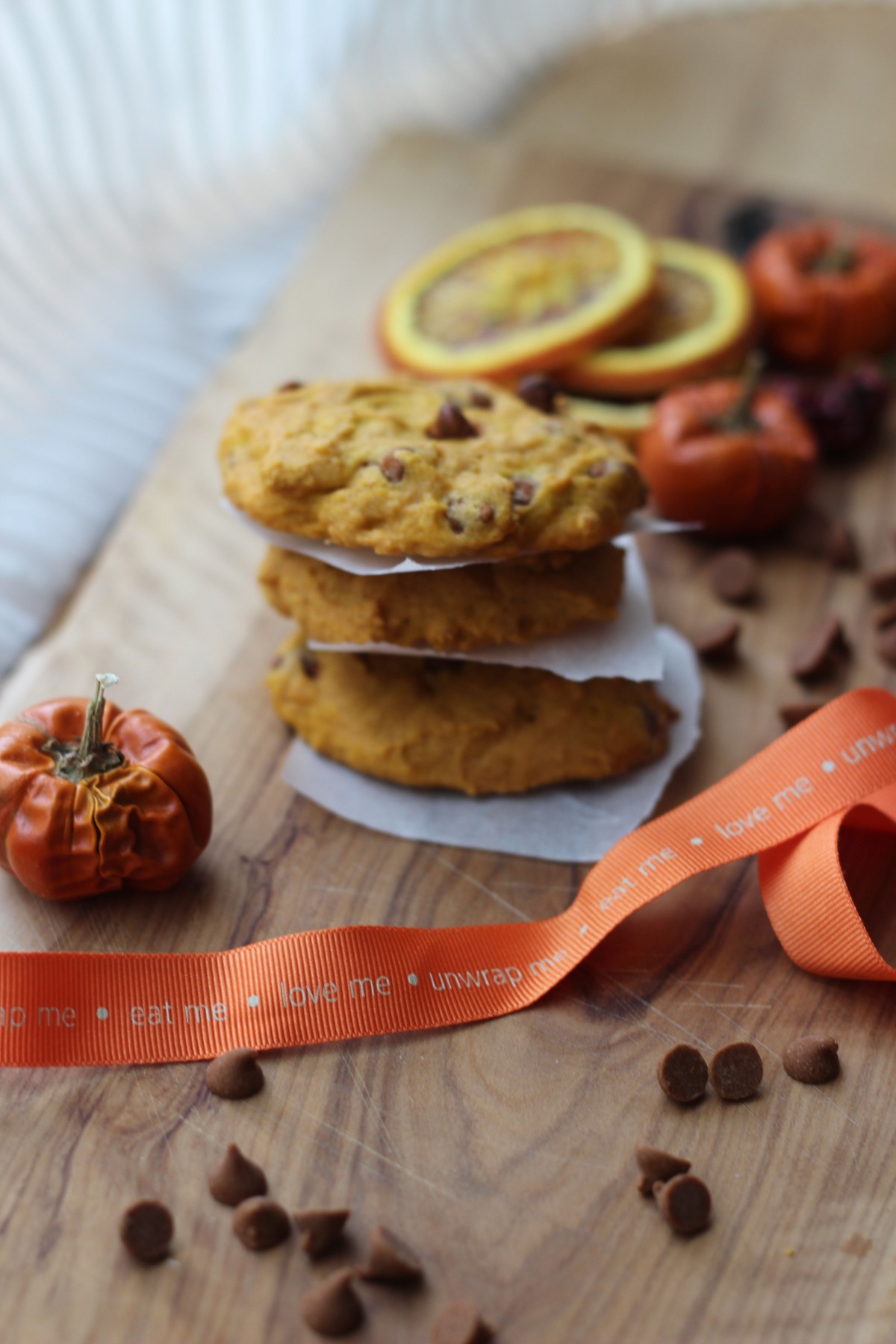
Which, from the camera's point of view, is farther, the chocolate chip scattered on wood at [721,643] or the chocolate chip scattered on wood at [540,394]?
the chocolate chip scattered on wood at [721,643]

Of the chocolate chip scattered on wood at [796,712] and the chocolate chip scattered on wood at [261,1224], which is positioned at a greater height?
the chocolate chip scattered on wood at [261,1224]

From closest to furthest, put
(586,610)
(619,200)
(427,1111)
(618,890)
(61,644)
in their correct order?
(427,1111) < (618,890) < (586,610) < (61,644) < (619,200)

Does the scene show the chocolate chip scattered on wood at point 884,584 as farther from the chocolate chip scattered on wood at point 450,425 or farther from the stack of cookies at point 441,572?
the chocolate chip scattered on wood at point 450,425

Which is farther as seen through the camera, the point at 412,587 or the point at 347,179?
the point at 347,179

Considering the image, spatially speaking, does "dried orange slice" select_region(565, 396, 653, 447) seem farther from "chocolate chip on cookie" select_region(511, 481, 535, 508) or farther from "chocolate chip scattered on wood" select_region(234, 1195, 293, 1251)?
"chocolate chip scattered on wood" select_region(234, 1195, 293, 1251)

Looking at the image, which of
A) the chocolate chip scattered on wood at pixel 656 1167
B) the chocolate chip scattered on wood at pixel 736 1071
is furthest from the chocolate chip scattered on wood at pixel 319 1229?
the chocolate chip scattered on wood at pixel 736 1071

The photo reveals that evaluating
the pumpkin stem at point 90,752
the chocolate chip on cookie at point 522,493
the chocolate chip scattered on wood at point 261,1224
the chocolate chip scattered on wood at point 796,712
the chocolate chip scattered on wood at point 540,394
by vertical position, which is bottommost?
the chocolate chip scattered on wood at point 796,712

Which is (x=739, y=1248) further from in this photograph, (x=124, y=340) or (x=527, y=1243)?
(x=124, y=340)

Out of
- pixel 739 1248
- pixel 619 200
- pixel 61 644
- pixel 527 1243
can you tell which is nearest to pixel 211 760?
pixel 61 644
